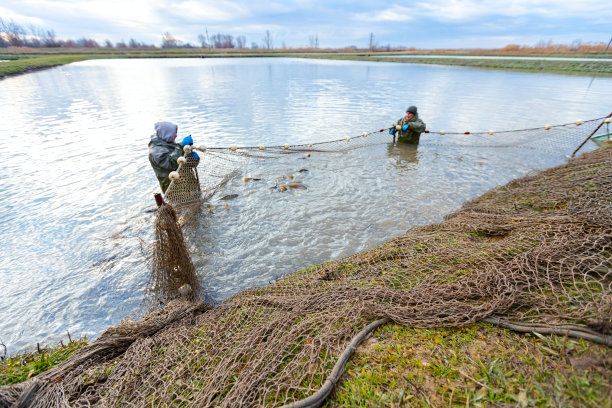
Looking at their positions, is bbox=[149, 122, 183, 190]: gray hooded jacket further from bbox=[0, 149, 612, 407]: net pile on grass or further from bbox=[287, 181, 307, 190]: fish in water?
bbox=[0, 149, 612, 407]: net pile on grass

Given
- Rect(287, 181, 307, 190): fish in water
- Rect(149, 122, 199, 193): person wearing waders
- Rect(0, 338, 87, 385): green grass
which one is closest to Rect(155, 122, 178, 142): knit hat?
Rect(149, 122, 199, 193): person wearing waders

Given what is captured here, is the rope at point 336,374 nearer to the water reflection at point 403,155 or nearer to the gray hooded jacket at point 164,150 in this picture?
the gray hooded jacket at point 164,150

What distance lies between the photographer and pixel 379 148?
1174 cm

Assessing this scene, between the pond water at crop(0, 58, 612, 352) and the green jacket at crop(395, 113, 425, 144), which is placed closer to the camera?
the pond water at crop(0, 58, 612, 352)

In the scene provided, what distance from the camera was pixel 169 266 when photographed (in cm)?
418

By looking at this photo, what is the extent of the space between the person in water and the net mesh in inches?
291

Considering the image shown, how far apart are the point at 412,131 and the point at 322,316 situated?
1019cm

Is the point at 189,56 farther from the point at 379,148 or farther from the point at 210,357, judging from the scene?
the point at 210,357

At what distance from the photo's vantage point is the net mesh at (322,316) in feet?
7.52

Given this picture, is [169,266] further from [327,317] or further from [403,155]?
[403,155]

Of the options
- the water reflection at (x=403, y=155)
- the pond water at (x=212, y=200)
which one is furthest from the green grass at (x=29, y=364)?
the water reflection at (x=403, y=155)

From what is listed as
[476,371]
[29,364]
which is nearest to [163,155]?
[29,364]

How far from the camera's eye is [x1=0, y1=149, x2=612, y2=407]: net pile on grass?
7.48 feet

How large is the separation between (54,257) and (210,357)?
5041mm
